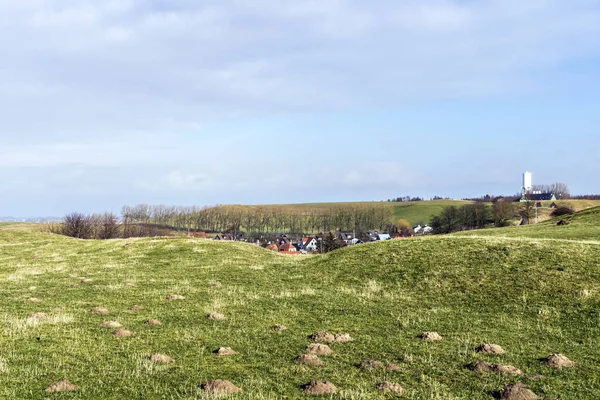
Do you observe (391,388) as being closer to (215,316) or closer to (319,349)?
(319,349)

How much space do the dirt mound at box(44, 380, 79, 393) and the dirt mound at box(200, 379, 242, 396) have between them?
2647mm

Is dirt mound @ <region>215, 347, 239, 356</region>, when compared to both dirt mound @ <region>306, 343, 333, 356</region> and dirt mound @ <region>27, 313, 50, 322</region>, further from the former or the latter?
dirt mound @ <region>27, 313, 50, 322</region>

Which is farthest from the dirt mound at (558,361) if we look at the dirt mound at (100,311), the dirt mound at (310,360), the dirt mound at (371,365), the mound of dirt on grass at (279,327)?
the dirt mound at (100,311)

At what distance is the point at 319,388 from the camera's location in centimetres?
1005

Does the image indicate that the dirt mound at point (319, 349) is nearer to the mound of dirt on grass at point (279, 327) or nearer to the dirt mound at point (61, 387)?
the mound of dirt on grass at point (279, 327)

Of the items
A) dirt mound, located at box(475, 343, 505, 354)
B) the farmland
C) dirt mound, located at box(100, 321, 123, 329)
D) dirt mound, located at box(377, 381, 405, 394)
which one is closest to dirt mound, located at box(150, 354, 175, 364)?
the farmland

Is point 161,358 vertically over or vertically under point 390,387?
over

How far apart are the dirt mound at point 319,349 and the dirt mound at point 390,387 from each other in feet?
9.21

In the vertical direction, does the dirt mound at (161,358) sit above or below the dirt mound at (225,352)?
above

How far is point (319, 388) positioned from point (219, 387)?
6.79 feet

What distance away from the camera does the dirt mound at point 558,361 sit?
40.2 feet

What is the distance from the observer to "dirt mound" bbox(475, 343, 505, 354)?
13508 mm

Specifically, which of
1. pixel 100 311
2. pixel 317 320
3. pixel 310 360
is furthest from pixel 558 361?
pixel 100 311

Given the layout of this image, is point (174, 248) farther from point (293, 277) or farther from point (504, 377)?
point (504, 377)
